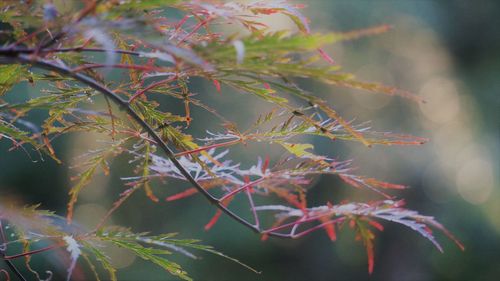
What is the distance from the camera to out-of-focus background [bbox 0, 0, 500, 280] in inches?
127

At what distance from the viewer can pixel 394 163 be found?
3539 millimetres

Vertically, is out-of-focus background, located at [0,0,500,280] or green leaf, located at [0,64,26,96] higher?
green leaf, located at [0,64,26,96]

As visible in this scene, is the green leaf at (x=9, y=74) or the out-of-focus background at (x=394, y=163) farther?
the out-of-focus background at (x=394, y=163)

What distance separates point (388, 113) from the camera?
144 inches

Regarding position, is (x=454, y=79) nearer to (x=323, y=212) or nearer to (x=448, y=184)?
(x=448, y=184)

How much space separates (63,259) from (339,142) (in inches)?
123

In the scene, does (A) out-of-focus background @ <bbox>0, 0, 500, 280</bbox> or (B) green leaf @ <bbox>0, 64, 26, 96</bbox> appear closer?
(B) green leaf @ <bbox>0, 64, 26, 96</bbox>

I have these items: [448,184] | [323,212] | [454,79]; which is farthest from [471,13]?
[323,212]

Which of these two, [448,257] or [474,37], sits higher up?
[474,37]

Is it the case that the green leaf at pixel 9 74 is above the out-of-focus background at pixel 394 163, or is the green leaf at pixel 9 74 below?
above

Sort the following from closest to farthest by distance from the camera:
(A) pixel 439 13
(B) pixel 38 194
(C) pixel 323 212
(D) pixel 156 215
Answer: (C) pixel 323 212 → (B) pixel 38 194 → (D) pixel 156 215 → (A) pixel 439 13

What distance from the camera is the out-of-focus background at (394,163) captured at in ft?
10.6

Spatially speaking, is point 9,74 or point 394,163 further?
point 394,163

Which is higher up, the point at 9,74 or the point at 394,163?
the point at 9,74
